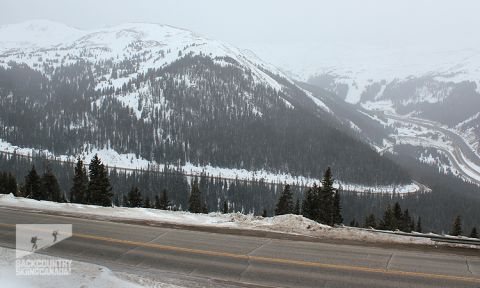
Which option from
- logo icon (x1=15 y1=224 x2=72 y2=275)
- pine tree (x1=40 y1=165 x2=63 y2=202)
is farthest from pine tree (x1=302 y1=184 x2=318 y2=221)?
logo icon (x1=15 y1=224 x2=72 y2=275)

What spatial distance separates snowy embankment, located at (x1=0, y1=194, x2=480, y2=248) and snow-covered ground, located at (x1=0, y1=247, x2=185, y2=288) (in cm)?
1042

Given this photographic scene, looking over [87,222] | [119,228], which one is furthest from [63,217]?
[119,228]

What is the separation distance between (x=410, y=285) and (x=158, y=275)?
11.8 m

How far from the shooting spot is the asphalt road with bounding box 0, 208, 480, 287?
21.7m

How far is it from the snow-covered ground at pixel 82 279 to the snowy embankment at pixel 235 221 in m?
10.4

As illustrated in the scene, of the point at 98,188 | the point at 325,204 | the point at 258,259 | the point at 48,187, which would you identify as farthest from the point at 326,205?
the point at 48,187

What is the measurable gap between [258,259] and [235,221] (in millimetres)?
8770

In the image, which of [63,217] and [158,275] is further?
[63,217]

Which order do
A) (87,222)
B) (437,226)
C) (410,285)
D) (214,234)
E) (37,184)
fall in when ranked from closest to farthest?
(410,285) → (214,234) → (87,222) → (37,184) → (437,226)

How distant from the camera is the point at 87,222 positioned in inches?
1222

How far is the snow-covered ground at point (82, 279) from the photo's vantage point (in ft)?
65.3

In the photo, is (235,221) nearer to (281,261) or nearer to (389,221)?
(281,261)

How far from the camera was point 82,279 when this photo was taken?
2042cm

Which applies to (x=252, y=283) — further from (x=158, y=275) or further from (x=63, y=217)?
(x=63, y=217)
